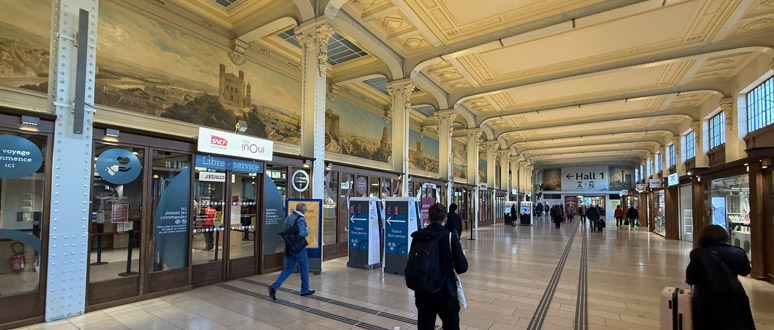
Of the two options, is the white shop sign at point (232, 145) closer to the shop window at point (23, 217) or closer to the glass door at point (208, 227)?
the glass door at point (208, 227)

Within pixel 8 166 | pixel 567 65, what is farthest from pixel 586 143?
pixel 8 166

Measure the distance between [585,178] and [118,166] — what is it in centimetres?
4740

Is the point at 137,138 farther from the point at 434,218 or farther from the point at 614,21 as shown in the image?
the point at 614,21

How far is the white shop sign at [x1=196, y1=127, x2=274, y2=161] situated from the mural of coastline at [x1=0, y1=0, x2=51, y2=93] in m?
3.73

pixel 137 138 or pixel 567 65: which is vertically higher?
pixel 567 65

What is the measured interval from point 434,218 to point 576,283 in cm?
517

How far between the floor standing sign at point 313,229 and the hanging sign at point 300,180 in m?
0.80

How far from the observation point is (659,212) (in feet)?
63.4

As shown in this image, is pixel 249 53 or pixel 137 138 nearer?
pixel 137 138

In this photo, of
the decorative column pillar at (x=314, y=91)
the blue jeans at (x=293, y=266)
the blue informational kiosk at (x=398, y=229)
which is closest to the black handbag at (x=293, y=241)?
the blue jeans at (x=293, y=266)

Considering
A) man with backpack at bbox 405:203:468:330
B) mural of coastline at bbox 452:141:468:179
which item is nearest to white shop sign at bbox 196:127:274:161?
man with backpack at bbox 405:203:468:330

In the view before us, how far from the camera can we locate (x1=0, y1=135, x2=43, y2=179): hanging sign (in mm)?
4043

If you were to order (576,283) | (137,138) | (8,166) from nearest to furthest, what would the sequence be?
(8,166), (137,138), (576,283)

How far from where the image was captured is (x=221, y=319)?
4.45 m
